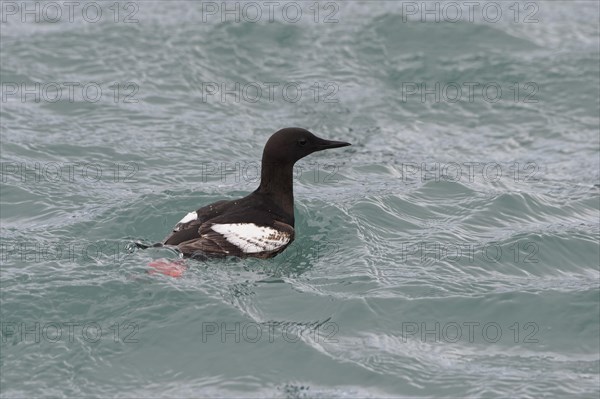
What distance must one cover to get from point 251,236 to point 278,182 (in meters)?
0.92

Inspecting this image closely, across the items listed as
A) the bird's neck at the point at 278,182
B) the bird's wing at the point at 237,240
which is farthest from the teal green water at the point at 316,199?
the bird's neck at the point at 278,182

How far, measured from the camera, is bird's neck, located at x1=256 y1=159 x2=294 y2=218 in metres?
11.6

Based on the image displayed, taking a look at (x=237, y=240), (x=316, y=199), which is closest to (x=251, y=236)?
(x=237, y=240)

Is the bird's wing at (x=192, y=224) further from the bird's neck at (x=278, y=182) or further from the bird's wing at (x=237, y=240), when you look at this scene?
the bird's neck at (x=278, y=182)

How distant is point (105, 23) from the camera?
18250 mm

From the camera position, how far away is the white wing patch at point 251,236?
1079 cm

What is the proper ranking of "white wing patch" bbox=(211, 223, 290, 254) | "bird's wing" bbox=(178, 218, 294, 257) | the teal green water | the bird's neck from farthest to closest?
the bird's neck, "white wing patch" bbox=(211, 223, 290, 254), "bird's wing" bbox=(178, 218, 294, 257), the teal green water

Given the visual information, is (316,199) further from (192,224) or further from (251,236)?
(192,224)

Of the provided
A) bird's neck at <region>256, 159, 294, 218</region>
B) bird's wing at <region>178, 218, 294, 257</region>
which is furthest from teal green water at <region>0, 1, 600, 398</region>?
bird's neck at <region>256, 159, 294, 218</region>

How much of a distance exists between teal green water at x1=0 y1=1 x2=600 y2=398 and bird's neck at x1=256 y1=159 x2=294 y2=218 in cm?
50

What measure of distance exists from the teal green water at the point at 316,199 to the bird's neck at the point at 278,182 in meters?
0.50

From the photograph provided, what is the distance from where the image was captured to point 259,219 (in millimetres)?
11109

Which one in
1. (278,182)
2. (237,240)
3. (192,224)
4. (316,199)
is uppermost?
(278,182)

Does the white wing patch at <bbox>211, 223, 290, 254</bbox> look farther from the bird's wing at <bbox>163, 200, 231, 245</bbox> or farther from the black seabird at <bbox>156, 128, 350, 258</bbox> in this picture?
the bird's wing at <bbox>163, 200, 231, 245</bbox>
